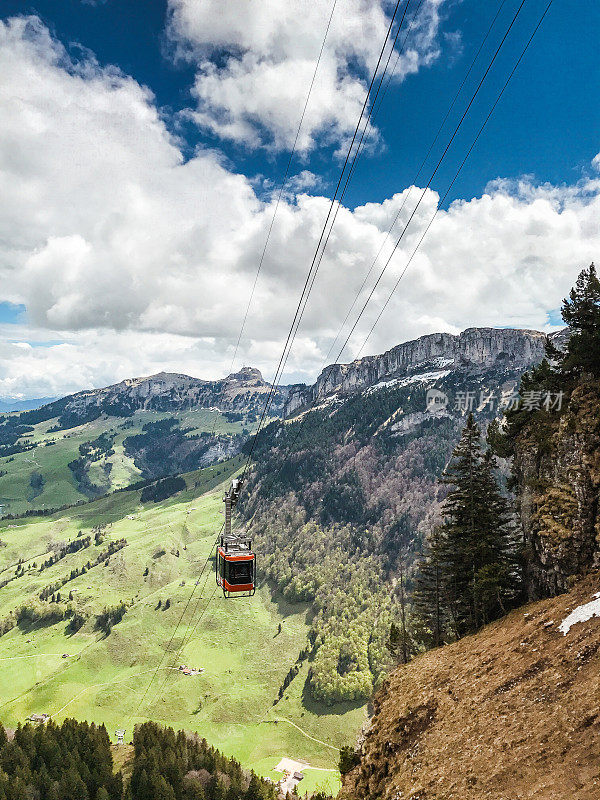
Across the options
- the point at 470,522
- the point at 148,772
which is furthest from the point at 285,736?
the point at 470,522

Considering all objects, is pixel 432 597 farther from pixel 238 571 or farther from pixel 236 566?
pixel 236 566

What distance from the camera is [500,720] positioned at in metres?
21.2

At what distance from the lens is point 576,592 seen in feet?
94.8

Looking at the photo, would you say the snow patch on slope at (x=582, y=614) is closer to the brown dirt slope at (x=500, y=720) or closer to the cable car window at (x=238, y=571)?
the brown dirt slope at (x=500, y=720)

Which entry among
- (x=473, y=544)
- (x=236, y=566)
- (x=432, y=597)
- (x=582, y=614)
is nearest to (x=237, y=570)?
(x=236, y=566)

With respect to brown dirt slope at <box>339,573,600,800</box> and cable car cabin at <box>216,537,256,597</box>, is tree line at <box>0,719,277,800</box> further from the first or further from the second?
brown dirt slope at <box>339,573,600,800</box>

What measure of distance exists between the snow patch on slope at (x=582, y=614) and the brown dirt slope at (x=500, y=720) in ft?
1.74

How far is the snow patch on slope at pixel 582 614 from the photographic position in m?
24.4

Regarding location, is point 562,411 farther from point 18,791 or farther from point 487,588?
point 18,791

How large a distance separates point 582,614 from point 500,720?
26.5 ft

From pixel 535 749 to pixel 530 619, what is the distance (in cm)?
1334

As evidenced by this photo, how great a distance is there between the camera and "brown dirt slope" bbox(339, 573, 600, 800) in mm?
16906

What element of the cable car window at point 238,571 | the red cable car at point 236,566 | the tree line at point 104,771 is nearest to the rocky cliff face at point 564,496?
the red cable car at point 236,566

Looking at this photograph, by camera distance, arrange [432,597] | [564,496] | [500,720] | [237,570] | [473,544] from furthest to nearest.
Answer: [432,597] → [237,570] → [473,544] → [564,496] → [500,720]
